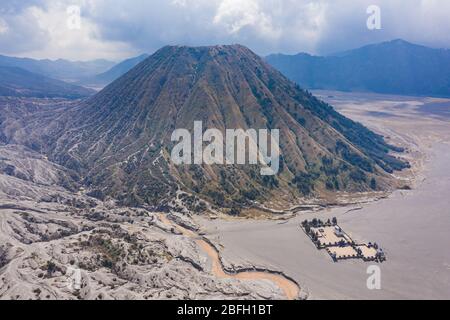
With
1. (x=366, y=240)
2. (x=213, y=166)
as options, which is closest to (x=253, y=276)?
(x=366, y=240)

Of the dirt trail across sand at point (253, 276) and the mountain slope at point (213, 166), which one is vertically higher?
the mountain slope at point (213, 166)

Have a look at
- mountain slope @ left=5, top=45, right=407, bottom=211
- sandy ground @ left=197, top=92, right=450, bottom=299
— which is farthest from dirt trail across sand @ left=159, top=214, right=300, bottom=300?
mountain slope @ left=5, top=45, right=407, bottom=211

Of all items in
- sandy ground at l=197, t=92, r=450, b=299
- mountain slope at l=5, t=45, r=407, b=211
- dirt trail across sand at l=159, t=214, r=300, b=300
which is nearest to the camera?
dirt trail across sand at l=159, t=214, r=300, b=300

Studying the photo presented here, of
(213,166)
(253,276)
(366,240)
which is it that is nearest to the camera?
(253,276)

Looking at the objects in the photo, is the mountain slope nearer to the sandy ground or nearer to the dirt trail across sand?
the sandy ground

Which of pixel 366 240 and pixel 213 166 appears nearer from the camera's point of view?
pixel 366 240

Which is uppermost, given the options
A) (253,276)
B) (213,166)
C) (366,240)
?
(213,166)

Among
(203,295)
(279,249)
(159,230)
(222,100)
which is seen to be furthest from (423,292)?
(222,100)

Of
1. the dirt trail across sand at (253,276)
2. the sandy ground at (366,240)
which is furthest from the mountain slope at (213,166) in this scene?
the dirt trail across sand at (253,276)

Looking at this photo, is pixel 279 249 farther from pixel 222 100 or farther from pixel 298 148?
pixel 222 100

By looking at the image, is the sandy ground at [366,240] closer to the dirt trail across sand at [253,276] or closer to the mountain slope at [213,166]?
the dirt trail across sand at [253,276]

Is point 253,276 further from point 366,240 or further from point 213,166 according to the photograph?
point 213,166
